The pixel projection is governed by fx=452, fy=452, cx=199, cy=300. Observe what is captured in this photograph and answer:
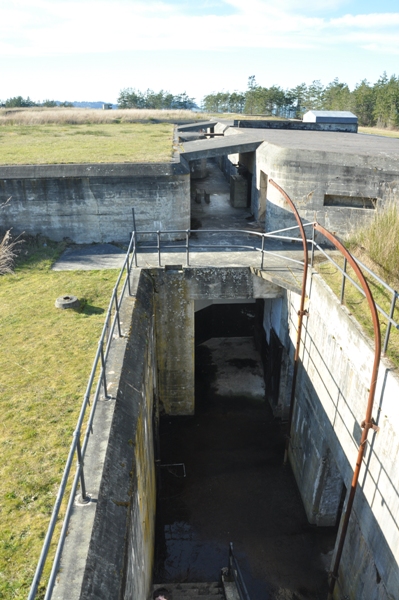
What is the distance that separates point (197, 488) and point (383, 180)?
853cm

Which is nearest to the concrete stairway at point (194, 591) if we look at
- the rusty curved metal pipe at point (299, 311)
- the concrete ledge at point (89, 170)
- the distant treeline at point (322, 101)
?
the rusty curved metal pipe at point (299, 311)

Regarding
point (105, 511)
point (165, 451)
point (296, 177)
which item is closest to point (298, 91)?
point (296, 177)

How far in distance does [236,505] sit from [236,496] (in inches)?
9.1

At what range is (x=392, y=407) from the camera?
550 centimetres

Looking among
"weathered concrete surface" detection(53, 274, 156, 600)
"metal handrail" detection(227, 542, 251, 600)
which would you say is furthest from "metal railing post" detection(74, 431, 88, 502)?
"metal handrail" detection(227, 542, 251, 600)

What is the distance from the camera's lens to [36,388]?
21.1 feet

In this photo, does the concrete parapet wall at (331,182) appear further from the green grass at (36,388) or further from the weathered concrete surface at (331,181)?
the green grass at (36,388)

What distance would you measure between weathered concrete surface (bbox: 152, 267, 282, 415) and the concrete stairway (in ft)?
15.6

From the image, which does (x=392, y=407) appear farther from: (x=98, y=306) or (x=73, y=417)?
(x=98, y=306)

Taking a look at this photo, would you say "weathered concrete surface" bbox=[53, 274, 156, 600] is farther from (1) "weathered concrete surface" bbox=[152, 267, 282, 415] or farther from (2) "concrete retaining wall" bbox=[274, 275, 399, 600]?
(1) "weathered concrete surface" bbox=[152, 267, 282, 415]

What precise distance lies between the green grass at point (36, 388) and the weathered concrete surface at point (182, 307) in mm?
1487

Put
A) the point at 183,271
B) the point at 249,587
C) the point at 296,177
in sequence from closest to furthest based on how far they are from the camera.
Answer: the point at 249,587
the point at 183,271
the point at 296,177

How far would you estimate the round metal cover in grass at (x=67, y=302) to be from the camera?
873 centimetres

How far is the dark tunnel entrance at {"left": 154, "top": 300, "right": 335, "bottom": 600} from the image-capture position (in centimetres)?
802
